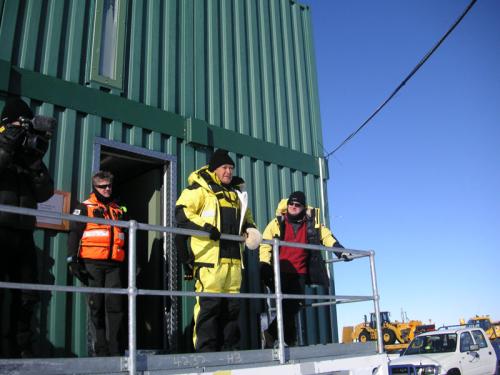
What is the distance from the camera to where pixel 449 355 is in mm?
11875

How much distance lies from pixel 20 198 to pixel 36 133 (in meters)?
0.52

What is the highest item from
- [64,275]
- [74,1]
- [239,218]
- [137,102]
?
[74,1]

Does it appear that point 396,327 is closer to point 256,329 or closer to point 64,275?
point 256,329

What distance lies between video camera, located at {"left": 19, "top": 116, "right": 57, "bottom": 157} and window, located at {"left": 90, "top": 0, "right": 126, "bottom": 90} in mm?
1946

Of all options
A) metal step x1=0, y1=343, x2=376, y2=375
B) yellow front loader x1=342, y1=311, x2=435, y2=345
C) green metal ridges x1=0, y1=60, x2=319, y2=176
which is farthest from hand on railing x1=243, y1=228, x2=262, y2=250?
yellow front loader x1=342, y1=311, x2=435, y2=345

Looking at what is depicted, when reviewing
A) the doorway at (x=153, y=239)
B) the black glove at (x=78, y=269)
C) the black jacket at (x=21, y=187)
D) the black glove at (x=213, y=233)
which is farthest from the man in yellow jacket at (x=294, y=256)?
the black jacket at (x=21, y=187)

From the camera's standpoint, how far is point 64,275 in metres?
5.30

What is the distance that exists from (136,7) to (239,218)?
3.26 meters

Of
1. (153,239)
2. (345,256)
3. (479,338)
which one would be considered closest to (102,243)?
(153,239)

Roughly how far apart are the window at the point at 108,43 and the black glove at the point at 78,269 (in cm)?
224

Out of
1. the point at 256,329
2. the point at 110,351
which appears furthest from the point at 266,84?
the point at 110,351

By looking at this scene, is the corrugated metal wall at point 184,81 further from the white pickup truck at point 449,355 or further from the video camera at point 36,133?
the white pickup truck at point 449,355

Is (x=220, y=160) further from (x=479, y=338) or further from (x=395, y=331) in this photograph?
(x=395, y=331)

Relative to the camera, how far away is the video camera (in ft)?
13.5
